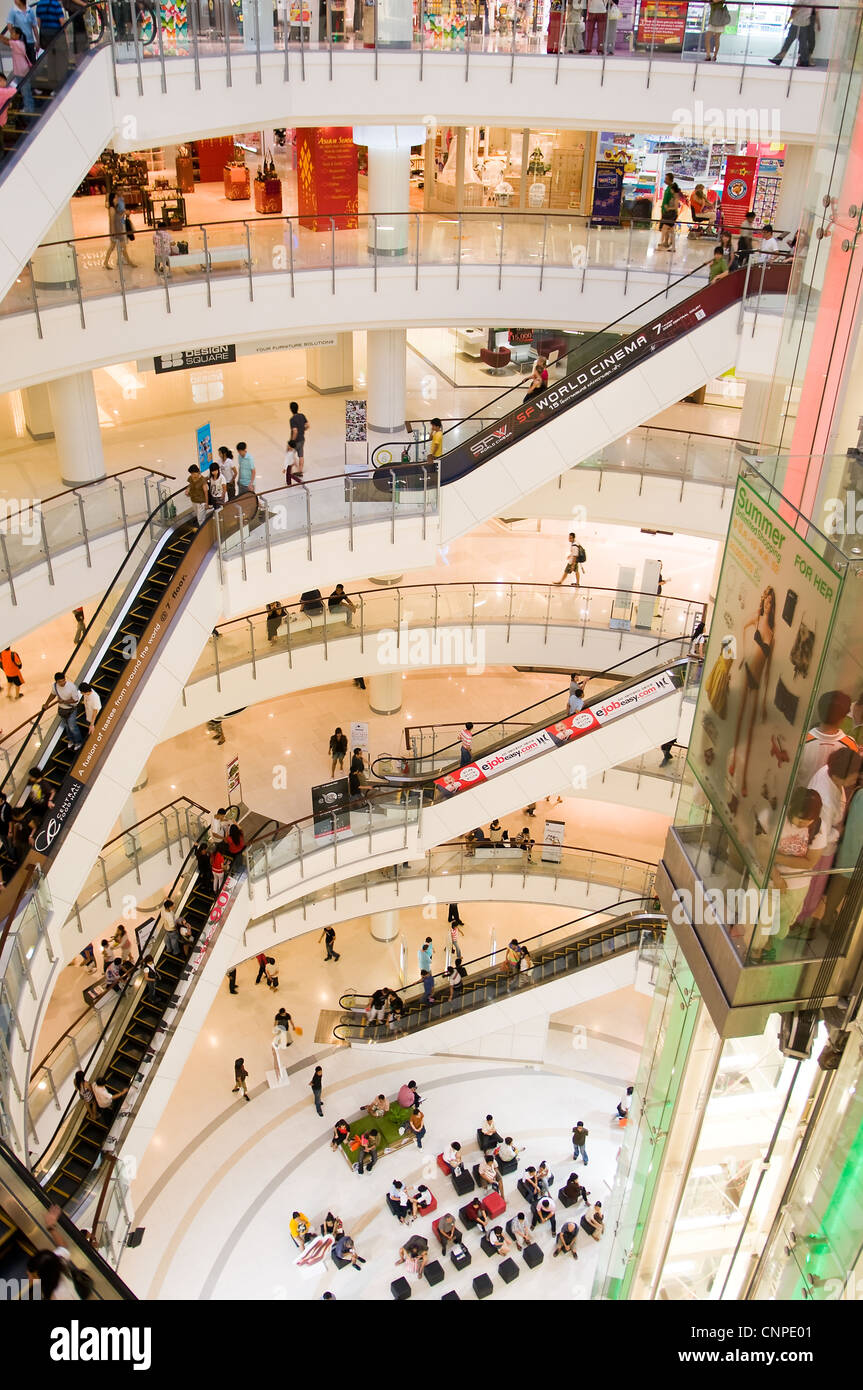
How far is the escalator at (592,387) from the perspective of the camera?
15.6m

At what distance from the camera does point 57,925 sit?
38.3 ft

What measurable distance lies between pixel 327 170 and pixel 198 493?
8985 mm

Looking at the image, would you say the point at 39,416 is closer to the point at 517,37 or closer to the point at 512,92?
the point at 512,92

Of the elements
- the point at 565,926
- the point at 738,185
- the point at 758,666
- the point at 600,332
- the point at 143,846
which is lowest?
the point at 565,926

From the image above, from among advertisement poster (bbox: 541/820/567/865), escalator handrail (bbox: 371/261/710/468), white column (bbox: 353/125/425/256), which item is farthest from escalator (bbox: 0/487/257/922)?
advertisement poster (bbox: 541/820/567/865)

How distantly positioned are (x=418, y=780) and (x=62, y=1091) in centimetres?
736

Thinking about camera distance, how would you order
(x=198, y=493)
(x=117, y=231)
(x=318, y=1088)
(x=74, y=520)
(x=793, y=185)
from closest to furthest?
(x=198, y=493), (x=74, y=520), (x=117, y=231), (x=793, y=185), (x=318, y=1088)

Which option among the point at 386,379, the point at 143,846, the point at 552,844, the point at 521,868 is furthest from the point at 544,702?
the point at 143,846

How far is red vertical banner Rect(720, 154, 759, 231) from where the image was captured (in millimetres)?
21812

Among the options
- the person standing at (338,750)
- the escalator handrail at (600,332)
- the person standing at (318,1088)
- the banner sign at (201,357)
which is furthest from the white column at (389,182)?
the person standing at (318,1088)

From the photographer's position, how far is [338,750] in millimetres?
21047

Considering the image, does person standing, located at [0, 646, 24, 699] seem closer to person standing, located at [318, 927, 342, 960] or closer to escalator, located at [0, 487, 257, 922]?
escalator, located at [0, 487, 257, 922]

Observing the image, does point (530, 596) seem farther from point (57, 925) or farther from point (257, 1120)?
point (57, 925)

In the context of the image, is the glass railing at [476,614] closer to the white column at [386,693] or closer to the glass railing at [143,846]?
the white column at [386,693]
